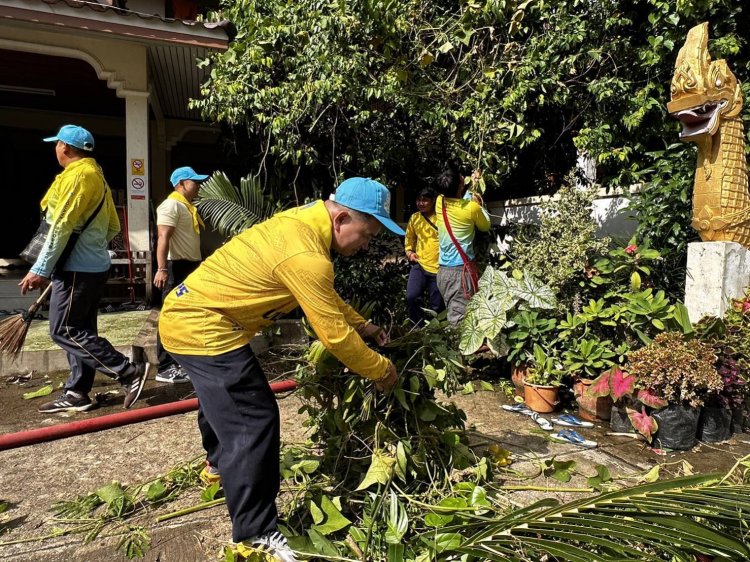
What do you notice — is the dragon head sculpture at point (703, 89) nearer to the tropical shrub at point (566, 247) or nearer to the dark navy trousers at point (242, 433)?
the tropical shrub at point (566, 247)

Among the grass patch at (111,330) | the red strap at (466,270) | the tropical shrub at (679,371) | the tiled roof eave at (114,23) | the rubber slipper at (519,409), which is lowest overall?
the rubber slipper at (519,409)

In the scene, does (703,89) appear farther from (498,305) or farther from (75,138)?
(75,138)

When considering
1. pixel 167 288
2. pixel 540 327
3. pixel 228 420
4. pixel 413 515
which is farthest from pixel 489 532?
pixel 167 288

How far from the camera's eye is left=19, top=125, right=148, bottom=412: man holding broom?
350 centimetres

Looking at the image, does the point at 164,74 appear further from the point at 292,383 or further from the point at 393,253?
the point at 292,383

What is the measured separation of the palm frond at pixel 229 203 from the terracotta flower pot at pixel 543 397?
3217mm

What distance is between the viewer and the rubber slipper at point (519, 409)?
396cm

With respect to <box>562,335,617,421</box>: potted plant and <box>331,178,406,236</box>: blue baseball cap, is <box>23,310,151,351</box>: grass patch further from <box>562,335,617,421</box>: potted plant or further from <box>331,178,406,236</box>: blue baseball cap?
<box>562,335,617,421</box>: potted plant

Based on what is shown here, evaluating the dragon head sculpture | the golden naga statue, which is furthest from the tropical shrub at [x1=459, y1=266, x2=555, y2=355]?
the dragon head sculpture

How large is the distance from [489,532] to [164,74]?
7.90 metres

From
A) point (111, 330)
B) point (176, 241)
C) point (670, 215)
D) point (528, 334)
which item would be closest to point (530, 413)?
point (528, 334)

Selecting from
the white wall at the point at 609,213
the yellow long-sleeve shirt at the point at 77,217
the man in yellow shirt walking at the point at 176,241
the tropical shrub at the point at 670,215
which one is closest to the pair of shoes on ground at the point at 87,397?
the man in yellow shirt walking at the point at 176,241

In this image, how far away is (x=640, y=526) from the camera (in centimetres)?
130

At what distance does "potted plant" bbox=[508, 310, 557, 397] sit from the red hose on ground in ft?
9.24
